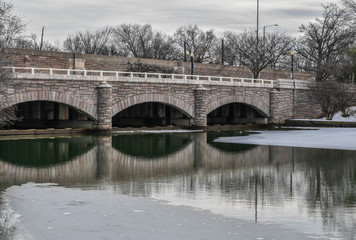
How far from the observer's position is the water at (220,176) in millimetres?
12352

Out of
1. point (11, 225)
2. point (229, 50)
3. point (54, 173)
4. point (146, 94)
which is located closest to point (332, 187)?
point (11, 225)

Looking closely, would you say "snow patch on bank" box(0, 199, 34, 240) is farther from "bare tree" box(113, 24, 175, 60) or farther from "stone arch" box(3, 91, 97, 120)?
"bare tree" box(113, 24, 175, 60)

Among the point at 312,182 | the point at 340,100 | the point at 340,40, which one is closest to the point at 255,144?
the point at 312,182

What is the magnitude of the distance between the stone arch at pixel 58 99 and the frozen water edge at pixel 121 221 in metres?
23.6

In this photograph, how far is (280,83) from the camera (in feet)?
181

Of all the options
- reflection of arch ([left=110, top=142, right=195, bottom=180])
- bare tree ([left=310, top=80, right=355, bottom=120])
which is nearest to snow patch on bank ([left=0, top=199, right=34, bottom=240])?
reflection of arch ([left=110, top=142, right=195, bottom=180])

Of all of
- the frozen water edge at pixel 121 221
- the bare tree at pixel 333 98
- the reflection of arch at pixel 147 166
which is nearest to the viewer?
the frozen water edge at pixel 121 221

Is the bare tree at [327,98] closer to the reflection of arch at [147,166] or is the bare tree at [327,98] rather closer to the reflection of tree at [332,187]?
the reflection of tree at [332,187]

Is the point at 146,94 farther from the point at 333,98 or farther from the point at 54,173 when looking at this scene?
the point at 54,173

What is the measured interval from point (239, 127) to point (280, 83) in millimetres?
7713

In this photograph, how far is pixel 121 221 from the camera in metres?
11.4

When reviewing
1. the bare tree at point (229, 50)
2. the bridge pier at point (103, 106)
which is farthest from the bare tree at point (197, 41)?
the bridge pier at point (103, 106)

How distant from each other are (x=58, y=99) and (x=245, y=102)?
19.9 meters

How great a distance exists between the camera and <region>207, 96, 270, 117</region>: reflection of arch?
163 ft
